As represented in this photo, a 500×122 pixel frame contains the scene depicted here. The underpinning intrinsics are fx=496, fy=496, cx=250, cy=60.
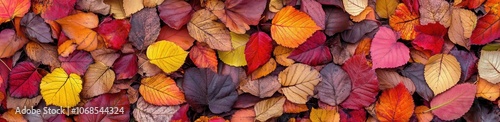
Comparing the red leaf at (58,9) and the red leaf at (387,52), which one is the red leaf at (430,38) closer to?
the red leaf at (387,52)

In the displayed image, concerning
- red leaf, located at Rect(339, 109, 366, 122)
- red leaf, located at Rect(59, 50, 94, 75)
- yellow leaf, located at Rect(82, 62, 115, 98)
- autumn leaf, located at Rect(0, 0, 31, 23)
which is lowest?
red leaf, located at Rect(339, 109, 366, 122)

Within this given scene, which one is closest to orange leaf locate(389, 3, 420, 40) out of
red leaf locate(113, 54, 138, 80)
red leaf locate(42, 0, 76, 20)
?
red leaf locate(113, 54, 138, 80)

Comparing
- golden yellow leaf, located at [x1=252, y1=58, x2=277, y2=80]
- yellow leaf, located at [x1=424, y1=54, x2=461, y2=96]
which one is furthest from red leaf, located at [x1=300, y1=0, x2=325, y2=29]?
yellow leaf, located at [x1=424, y1=54, x2=461, y2=96]

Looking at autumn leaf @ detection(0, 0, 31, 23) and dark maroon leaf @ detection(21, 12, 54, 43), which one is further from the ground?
autumn leaf @ detection(0, 0, 31, 23)

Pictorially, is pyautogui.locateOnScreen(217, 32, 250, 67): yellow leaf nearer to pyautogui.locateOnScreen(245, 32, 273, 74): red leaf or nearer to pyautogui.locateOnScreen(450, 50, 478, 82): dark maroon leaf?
pyautogui.locateOnScreen(245, 32, 273, 74): red leaf

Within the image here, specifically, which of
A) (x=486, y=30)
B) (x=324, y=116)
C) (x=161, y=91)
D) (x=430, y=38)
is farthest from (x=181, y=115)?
(x=486, y=30)
